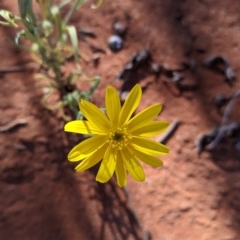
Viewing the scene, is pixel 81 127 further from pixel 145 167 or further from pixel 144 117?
pixel 145 167

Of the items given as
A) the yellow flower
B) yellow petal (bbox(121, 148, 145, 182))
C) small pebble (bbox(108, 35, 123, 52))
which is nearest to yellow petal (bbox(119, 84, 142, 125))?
the yellow flower

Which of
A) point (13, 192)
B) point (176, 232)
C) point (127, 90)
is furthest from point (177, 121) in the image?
point (13, 192)

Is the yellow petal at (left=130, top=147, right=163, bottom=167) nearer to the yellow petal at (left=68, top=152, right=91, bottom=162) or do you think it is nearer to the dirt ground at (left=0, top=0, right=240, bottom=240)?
the yellow petal at (left=68, top=152, right=91, bottom=162)

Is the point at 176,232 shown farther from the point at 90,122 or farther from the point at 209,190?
the point at 90,122

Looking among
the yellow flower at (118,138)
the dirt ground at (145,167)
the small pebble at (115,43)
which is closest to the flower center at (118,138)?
the yellow flower at (118,138)

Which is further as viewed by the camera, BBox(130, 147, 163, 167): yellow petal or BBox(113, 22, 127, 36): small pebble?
BBox(113, 22, 127, 36): small pebble
